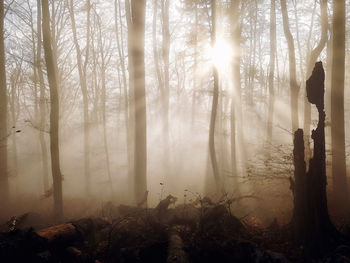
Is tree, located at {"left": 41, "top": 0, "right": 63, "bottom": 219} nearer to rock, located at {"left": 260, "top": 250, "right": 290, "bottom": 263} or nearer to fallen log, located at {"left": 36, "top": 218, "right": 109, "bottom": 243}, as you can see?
fallen log, located at {"left": 36, "top": 218, "right": 109, "bottom": 243}

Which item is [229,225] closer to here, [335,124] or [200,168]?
[335,124]

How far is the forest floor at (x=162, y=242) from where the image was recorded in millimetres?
3789

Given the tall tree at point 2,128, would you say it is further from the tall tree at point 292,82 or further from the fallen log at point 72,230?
the tall tree at point 292,82

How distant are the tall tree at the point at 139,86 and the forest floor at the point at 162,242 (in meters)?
2.79

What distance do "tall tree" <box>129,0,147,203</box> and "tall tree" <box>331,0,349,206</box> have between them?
6.67 m

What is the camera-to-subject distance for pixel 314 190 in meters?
4.58

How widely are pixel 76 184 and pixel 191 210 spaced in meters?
17.2

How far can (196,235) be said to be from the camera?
4.50 metres

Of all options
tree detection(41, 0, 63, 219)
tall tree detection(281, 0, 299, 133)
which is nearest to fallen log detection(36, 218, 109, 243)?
tree detection(41, 0, 63, 219)

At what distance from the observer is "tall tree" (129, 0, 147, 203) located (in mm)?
8062

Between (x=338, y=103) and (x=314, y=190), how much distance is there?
4903 mm

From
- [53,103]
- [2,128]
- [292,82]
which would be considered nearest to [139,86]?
[53,103]

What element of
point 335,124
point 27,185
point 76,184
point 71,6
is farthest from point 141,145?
point 27,185

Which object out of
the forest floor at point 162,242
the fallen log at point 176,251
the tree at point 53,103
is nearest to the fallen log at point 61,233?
the forest floor at point 162,242
